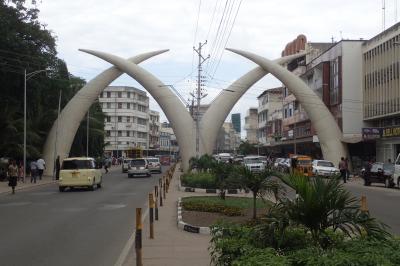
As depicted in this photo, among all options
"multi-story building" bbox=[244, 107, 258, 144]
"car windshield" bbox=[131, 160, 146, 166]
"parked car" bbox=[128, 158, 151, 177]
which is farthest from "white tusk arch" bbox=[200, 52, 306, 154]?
"multi-story building" bbox=[244, 107, 258, 144]

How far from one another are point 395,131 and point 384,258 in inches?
1804

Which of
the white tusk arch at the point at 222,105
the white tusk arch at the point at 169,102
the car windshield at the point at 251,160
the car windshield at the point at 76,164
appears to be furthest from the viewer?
the white tusk arch at the point at 222,105

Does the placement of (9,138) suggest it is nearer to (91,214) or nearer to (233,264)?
(91,214)

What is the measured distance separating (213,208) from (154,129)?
453 feet

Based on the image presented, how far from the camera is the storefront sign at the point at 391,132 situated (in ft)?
159

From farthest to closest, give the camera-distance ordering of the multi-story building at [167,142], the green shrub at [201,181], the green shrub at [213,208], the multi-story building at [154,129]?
the multi-story building at [167,142] → the multi-story building at [154,129] → the green shrub at [201,181] → the green shrub at [213,208]

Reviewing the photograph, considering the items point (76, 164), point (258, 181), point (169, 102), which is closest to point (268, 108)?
point (169, 102)

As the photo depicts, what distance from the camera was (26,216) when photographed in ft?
59.6

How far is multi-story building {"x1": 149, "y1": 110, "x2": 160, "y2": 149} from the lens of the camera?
149750 millimetres

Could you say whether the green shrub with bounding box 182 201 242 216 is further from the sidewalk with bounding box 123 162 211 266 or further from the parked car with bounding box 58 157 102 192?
the parked car with bounding box 58 157 102 192

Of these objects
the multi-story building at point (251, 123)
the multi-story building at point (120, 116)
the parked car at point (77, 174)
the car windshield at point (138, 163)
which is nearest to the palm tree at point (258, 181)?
the parked car at point (77, 174)

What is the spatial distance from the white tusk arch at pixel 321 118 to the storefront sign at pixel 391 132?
896cm

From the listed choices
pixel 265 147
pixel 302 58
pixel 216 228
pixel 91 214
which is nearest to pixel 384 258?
pixel 216 228

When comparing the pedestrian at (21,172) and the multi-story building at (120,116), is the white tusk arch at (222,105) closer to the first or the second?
the pedestrian at (21,172)
